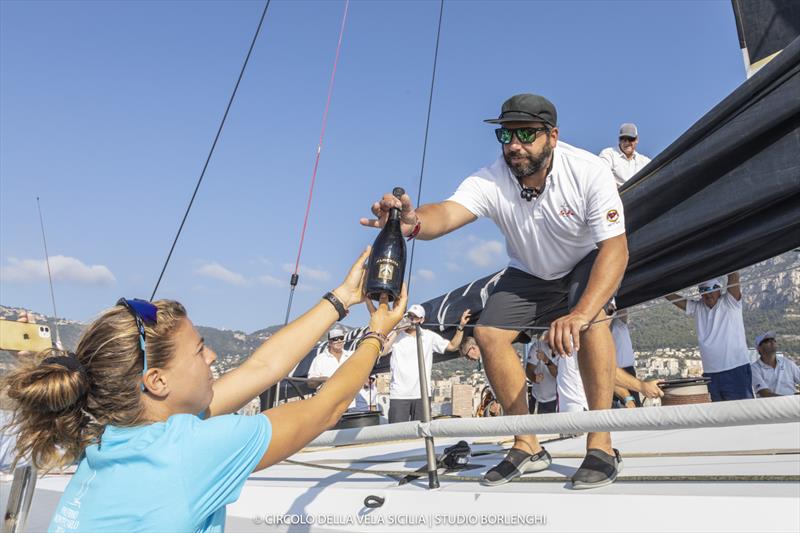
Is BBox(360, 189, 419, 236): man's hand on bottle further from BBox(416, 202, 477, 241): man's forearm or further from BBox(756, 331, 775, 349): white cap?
BBox(756, 331, 775, 349): white cap

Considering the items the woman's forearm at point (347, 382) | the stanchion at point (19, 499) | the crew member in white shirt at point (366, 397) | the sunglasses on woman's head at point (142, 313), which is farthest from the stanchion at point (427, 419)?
the crew member in white shirt at point (366, 397)

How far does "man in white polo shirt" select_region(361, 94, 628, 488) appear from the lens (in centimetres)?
259

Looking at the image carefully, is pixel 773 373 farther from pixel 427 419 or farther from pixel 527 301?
pixel 427 419

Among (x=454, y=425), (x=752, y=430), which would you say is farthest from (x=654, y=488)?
(x=752, y=430)

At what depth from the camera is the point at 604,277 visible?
8.44ft

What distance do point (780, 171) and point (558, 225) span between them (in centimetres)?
84

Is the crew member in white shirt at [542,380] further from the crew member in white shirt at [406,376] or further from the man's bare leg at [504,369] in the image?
the man's bare leg at [504,369]

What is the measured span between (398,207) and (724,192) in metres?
1.29

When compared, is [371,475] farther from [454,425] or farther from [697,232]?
[697,232]

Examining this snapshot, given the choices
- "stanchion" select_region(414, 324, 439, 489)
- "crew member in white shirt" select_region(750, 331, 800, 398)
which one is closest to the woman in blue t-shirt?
"stanchion" select_region(414, 324, 439, 489)

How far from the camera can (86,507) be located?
1.52m

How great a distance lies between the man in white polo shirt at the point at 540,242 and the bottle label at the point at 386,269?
1.35ft

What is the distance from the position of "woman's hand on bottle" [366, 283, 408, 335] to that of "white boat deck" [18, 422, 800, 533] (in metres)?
0.58

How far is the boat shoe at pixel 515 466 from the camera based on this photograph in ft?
7.94
